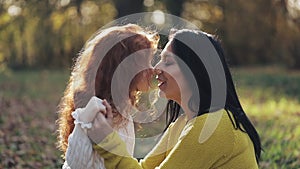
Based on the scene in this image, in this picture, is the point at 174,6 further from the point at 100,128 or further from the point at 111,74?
the point at 100,128

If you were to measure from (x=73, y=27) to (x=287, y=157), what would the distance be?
1465cm

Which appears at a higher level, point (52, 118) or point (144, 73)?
point (144, 73)

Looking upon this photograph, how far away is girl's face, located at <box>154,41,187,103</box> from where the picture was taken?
3139 millimetres

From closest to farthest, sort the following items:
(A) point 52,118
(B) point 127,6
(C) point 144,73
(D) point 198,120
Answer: (D) point 198,120 → (C) point 144,73 → (A) point 52,118 → (B) point 127,6

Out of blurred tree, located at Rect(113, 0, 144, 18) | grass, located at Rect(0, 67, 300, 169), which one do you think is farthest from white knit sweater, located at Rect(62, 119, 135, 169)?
blurred tree, located at Rect(113, 0, 144, 18)

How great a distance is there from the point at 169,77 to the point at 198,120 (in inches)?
11.9

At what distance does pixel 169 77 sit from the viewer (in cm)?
318

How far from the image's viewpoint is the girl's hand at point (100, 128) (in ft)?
9.47

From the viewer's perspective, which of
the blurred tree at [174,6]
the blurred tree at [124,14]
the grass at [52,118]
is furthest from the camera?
the blurred tree at [124,14]

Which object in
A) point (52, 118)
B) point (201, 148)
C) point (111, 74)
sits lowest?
point (52, 118)

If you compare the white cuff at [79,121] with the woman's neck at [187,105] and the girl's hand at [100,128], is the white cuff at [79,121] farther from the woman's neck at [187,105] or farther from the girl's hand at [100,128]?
the woman's neck at [187,105]

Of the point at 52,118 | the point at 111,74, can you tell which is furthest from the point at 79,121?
the point at 52,118

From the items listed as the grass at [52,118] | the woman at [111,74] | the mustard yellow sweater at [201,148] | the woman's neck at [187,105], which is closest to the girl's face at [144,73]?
the woman at [111,74]

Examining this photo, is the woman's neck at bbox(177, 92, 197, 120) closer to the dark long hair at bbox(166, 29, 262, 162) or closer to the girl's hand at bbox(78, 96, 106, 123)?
the dark long hair at bbox(166, 29, 262, 162)
